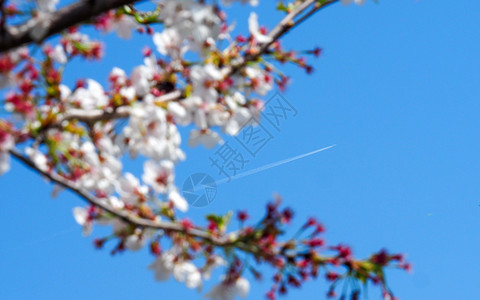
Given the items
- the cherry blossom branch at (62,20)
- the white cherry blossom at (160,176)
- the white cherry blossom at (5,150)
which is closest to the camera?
the cherry blossom branch at (62,20)

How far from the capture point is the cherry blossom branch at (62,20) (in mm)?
2164

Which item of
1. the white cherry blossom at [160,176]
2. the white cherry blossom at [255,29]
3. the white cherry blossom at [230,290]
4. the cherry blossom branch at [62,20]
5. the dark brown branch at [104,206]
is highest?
the white cherry blossom at [255,29]

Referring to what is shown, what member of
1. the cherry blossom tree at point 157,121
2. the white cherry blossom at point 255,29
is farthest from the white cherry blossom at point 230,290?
the white cherry blossom at point 255,29

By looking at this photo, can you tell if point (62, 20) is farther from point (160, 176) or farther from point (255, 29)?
point (255, 29)

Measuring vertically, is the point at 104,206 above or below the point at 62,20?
below

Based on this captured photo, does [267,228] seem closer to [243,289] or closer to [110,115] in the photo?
[243,289]

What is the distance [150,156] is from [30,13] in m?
0.84

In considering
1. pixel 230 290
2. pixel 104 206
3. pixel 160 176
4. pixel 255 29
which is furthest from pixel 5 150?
pixel 255 29

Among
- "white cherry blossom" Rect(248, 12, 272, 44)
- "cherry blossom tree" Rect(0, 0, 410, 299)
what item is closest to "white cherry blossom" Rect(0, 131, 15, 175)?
"cherry blossom tree" Rect(0, 0, 410, 299)

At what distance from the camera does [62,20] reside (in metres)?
2.18

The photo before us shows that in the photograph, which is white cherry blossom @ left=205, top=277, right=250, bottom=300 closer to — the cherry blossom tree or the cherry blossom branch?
the cherry blossom tree

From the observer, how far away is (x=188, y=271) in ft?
8.85

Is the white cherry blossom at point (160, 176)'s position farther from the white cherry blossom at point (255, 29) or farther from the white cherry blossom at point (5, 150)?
the white cherry blossom at point (255, 29)

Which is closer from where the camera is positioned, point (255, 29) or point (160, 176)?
point (160, 176)
